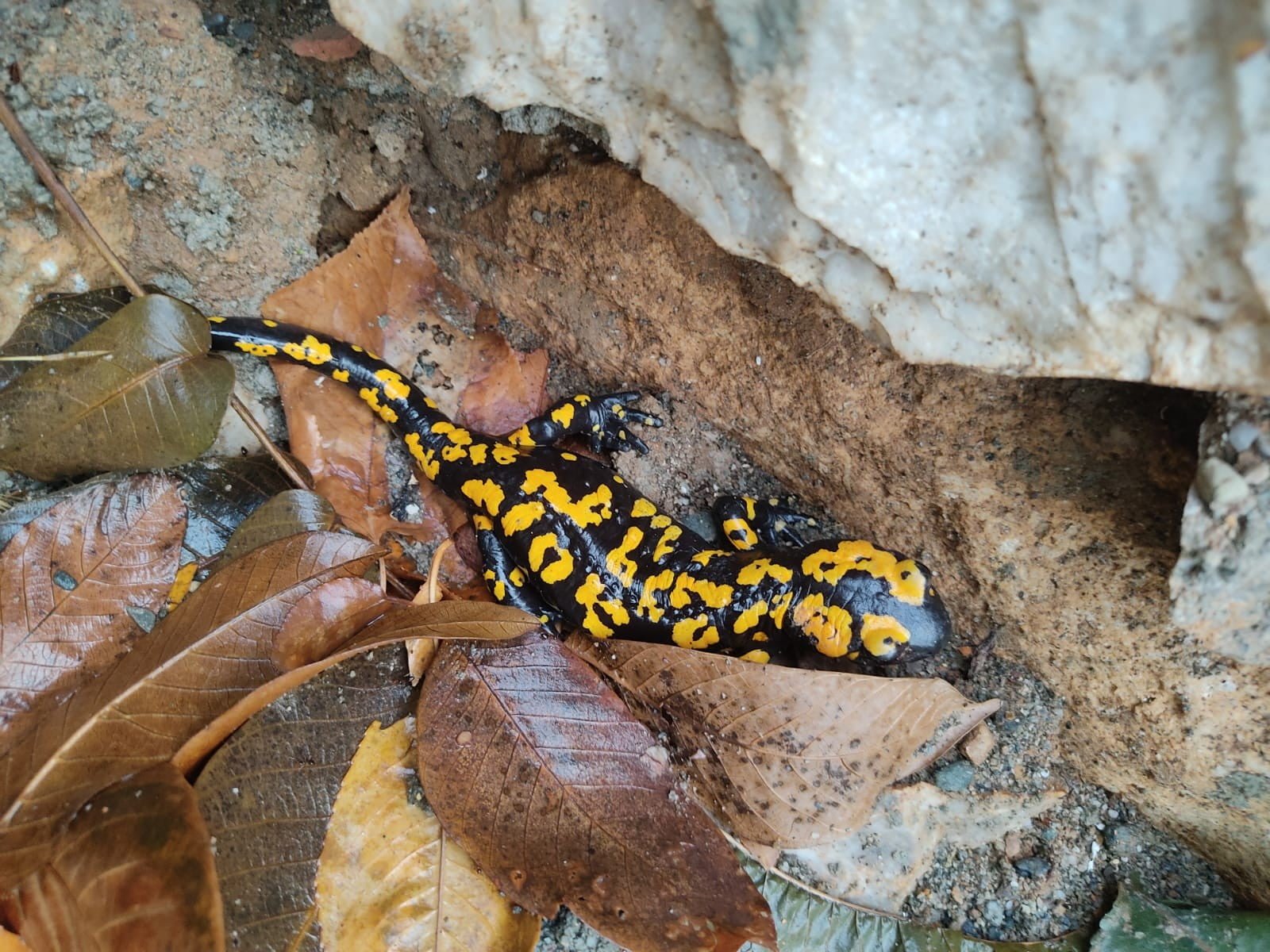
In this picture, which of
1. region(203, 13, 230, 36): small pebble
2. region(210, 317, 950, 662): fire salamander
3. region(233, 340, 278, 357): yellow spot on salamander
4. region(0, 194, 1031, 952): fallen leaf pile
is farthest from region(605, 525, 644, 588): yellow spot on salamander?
region(203, 13, 230, 36): small pebble

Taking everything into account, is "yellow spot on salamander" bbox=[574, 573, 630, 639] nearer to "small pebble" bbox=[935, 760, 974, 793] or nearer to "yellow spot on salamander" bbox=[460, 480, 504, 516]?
"yellow spot on salamander" bbox=[460, 480, 504, 516]

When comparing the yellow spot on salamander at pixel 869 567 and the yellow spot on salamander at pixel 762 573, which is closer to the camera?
the yellow spot on salamander at pixel 869 567

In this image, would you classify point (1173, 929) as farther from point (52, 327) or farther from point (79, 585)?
point (52, 327)

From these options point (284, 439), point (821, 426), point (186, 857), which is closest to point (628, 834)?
point (186, 857)

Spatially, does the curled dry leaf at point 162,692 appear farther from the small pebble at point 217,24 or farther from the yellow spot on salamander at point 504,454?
the small pebble at point 217,24

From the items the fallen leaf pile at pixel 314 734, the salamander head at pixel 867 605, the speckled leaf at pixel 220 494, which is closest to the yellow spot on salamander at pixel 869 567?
the salamander head at pixel 867 605

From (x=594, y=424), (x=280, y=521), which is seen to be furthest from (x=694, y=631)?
(x=280, y=521)
